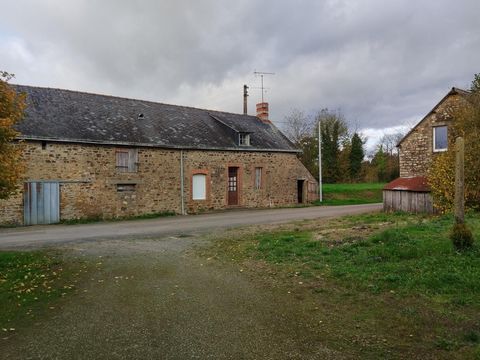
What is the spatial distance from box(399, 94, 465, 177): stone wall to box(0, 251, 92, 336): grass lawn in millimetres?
19402

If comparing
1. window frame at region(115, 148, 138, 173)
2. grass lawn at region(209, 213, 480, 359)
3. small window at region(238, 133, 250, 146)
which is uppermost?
small window at region(238, 133, 250, 146)

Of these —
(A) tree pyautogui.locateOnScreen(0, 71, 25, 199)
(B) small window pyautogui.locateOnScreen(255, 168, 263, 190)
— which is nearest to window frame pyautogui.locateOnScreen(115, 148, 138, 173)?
(B) small window pyautogui.locateOnScreen(255, 168, 263, 190)

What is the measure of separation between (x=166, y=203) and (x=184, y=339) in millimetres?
18774

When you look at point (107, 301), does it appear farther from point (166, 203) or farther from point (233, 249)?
point (166, 203)

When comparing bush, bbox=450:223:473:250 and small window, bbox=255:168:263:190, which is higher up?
small window, bbox=255:168:263:190

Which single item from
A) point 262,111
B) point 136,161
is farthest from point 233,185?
point 262,111

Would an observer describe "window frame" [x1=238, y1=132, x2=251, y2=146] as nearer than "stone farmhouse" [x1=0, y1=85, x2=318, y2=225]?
No

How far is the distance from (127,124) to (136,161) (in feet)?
8.41

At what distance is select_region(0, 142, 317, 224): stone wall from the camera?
62.8 feet

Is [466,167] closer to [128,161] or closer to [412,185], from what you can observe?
[412,185]

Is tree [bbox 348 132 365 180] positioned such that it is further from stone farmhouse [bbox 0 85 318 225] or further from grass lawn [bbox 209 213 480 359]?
grass lawn [bbox 209 213 480 359]

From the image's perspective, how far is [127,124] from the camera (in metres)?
22.9

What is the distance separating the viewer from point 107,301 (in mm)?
6117

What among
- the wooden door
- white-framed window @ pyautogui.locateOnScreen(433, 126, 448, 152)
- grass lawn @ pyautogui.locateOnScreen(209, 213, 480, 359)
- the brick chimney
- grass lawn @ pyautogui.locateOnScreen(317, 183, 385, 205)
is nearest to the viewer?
grass lawn @ pyautogui.locateOnScreen(209, 213, 480, 359)
